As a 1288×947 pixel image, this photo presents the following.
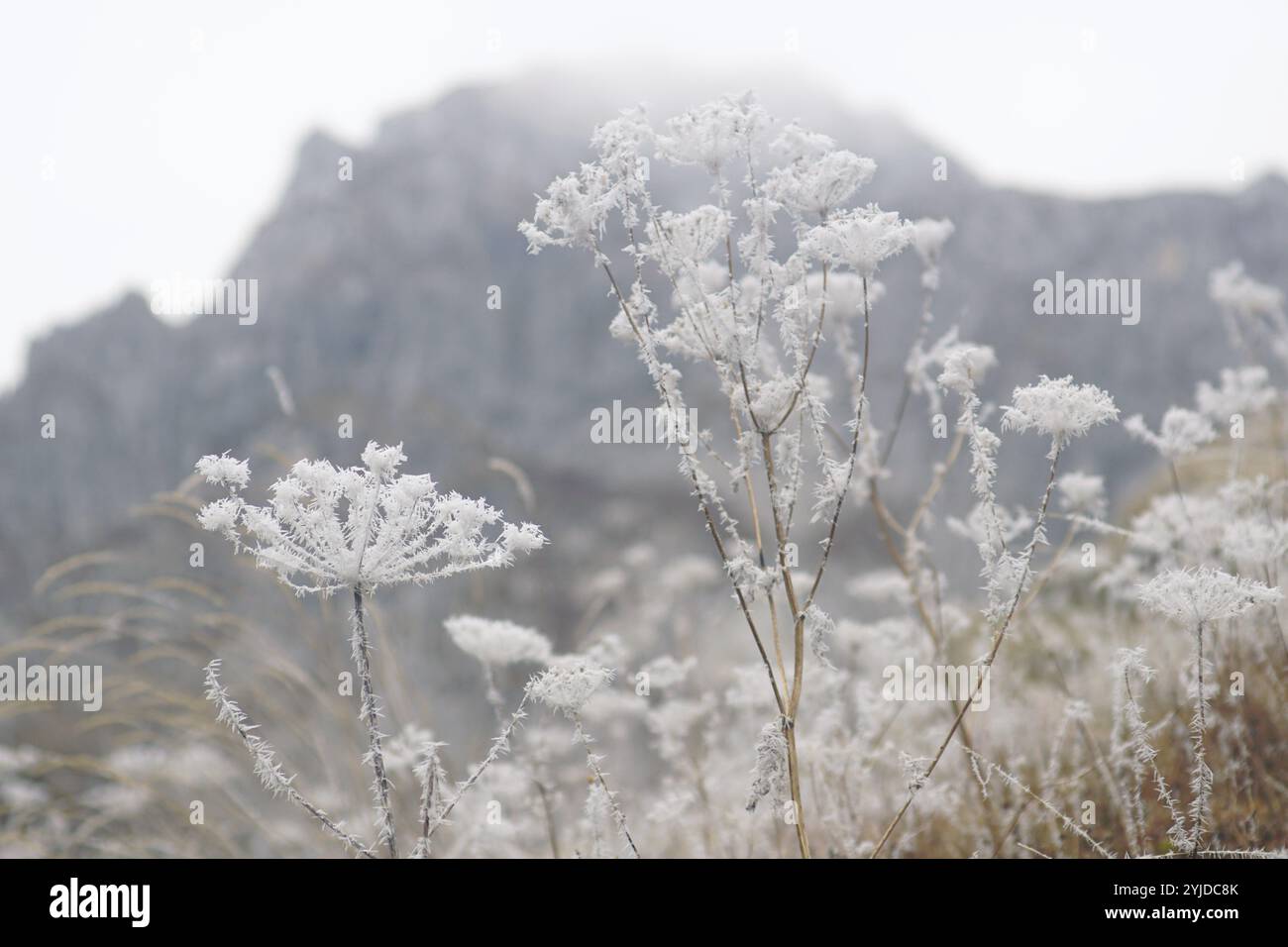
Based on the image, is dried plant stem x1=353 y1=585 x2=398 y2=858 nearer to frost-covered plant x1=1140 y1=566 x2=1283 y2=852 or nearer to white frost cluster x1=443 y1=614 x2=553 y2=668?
white frost cluster x1=443 y1=614 x2=553 y2=668

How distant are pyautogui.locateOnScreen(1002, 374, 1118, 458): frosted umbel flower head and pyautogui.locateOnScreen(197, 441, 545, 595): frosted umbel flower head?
45.0 inches

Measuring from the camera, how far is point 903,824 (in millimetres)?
3486

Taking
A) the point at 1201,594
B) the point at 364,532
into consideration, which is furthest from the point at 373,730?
the point at 1201,594

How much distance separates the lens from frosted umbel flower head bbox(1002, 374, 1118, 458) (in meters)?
1.78

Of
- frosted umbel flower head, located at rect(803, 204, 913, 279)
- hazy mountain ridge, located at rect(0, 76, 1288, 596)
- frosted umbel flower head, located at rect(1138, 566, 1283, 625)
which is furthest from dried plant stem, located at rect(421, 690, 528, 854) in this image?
hazy mountain ridge, located at rect(0, 76, 1288, 596)

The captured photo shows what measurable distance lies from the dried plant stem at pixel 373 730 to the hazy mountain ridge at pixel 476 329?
32.2 metres

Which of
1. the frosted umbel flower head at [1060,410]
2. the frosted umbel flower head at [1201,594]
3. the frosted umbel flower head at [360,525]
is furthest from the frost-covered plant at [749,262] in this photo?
the frosted umbel flower head at [1201,594]

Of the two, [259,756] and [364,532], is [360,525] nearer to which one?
[364,532]

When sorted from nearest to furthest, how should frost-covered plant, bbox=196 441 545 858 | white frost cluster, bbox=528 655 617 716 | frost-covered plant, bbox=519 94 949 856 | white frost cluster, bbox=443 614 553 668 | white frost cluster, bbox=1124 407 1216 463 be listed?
frost-covered plant, bbox=196 441 545 858 < frost-covered plant, bbox=519 94 949 856 < white frost cluster, bbox=528 655 617 716 < white frost cluster, bbox=443 614 553 668 < white frost cluster, bbox=1124 407 1216 463

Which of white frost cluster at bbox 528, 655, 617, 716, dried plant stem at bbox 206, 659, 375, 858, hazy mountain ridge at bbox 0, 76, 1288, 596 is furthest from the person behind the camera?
hazy mountain ridge at bbox 0, 76, 1288, 596

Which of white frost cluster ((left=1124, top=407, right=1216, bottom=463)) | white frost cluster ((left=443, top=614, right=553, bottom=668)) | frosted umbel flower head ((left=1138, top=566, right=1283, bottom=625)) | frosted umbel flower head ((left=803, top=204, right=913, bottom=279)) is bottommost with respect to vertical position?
white frost cluster ((left=443, top=614, right=553, bottom=668))

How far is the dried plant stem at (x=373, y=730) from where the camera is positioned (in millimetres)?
1609

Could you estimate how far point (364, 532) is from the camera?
65.3 inches
